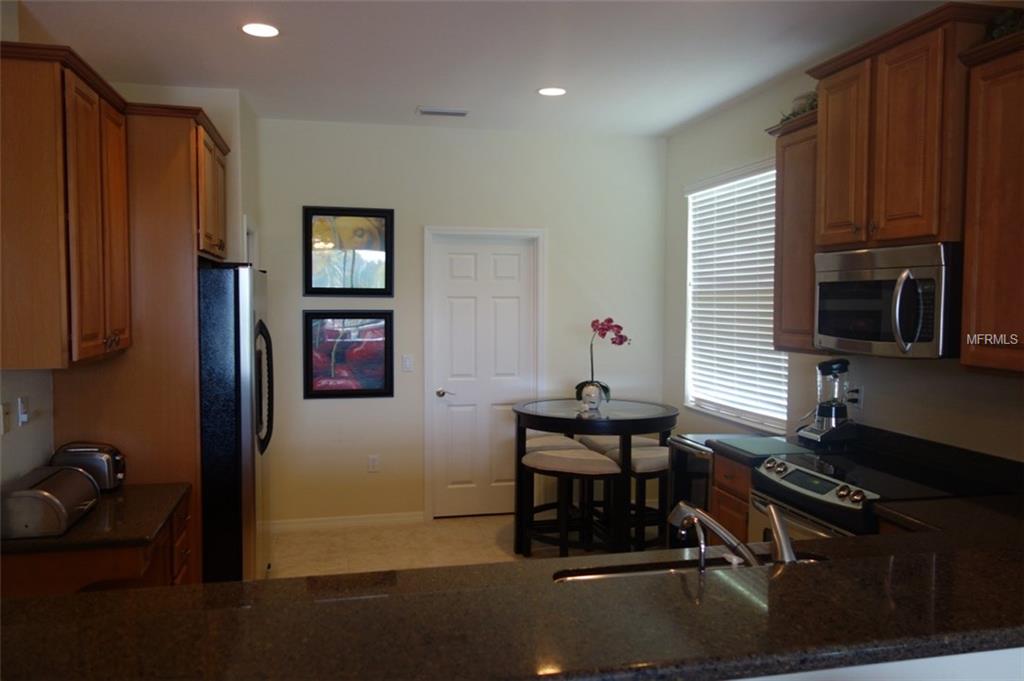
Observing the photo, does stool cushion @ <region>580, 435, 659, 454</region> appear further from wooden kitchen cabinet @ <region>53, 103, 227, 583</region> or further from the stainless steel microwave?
wooden kitchen cabinet @ <region>53, 103, 227, 583</region>

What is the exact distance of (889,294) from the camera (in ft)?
8.39

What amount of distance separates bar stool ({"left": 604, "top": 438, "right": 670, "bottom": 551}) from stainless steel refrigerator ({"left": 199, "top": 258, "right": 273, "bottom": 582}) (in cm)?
199

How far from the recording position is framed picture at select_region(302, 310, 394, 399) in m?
4.70

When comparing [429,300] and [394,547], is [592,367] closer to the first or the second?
[429,300]

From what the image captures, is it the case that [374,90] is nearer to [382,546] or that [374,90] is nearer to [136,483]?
[136,483]

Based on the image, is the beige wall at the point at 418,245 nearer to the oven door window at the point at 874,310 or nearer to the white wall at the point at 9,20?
the white wall at the point at 9,20

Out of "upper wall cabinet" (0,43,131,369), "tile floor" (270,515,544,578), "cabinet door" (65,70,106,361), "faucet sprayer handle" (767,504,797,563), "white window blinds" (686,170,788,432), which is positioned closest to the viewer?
"faucet sprayer handle" (767,504,797,563)

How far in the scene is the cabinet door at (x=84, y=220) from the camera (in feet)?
7.95

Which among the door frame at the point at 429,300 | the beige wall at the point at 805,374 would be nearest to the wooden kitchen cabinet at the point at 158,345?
the door frame at the point at 429,300

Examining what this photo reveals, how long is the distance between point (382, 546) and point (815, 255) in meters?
3.01

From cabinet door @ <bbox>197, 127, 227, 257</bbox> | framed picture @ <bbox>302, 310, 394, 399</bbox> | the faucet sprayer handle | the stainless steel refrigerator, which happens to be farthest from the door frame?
the faucet sprayer handle

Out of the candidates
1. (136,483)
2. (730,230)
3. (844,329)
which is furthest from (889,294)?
(136,483)

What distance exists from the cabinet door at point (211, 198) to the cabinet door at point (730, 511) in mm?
2526

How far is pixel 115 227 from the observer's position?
2908mm
